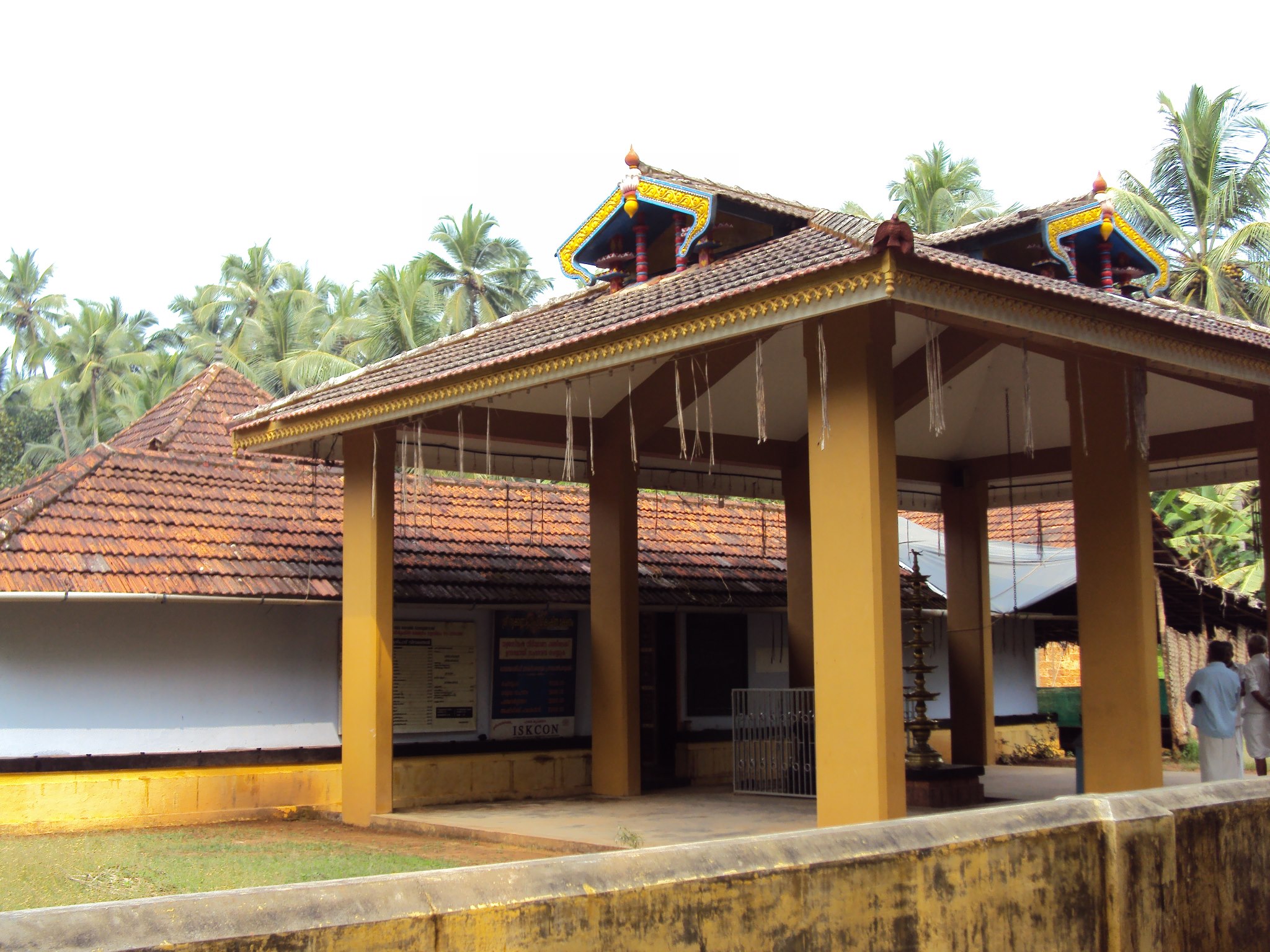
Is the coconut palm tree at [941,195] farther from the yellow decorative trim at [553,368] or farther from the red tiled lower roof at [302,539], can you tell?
the yellow decorative trim at [553,368]

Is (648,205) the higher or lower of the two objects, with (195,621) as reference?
higher

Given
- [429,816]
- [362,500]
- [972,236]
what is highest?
[972,236]

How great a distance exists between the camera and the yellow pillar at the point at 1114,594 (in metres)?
9.27

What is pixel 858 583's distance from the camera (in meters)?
7.61

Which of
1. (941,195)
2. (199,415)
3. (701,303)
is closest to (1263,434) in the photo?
(701,303)

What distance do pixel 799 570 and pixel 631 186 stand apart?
193 inches

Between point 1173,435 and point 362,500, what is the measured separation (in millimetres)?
7862

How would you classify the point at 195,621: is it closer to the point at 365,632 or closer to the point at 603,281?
the point at 365,632

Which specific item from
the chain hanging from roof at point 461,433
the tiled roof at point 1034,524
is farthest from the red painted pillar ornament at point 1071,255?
the tiled roof at point 1034,524

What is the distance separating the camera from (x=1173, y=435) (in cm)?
1252

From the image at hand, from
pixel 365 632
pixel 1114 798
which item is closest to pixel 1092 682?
pixel 1114 798

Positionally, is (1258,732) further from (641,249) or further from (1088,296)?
(641,249)

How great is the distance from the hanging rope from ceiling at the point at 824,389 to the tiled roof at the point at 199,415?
803cm

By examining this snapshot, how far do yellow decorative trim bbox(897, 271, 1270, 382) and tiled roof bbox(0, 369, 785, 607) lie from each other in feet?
22.4
